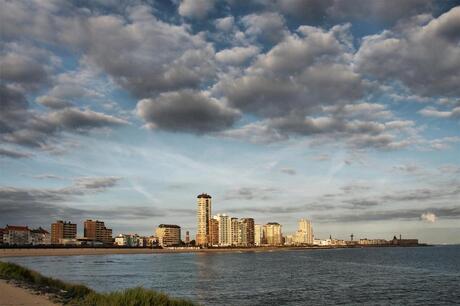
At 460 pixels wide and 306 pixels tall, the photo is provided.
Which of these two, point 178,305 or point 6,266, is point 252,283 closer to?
point 6,266

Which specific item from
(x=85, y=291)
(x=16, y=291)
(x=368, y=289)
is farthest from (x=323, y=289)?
(x=16, y=291)

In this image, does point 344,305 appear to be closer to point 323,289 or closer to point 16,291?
point 323,289

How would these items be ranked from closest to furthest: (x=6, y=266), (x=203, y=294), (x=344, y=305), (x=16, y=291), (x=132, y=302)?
(x=132, y=302)
(x=16, y=291)
(x=344, y=305)
(x=203, y=294)
(x=6, y=266)

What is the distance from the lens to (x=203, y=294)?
49.3m

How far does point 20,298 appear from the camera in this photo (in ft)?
95.0

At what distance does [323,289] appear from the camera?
55031mm

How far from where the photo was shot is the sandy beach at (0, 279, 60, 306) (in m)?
26.9

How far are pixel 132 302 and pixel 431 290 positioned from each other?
45.4m

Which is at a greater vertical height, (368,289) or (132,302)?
(132,302)

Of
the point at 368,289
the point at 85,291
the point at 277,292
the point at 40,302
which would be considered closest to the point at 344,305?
the point at 277,292

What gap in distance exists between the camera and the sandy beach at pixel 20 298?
26862mm

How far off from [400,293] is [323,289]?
917 centimetres

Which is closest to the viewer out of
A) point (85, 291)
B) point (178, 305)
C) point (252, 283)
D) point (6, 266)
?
point (178, 305)

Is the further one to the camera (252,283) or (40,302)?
(252,283)
